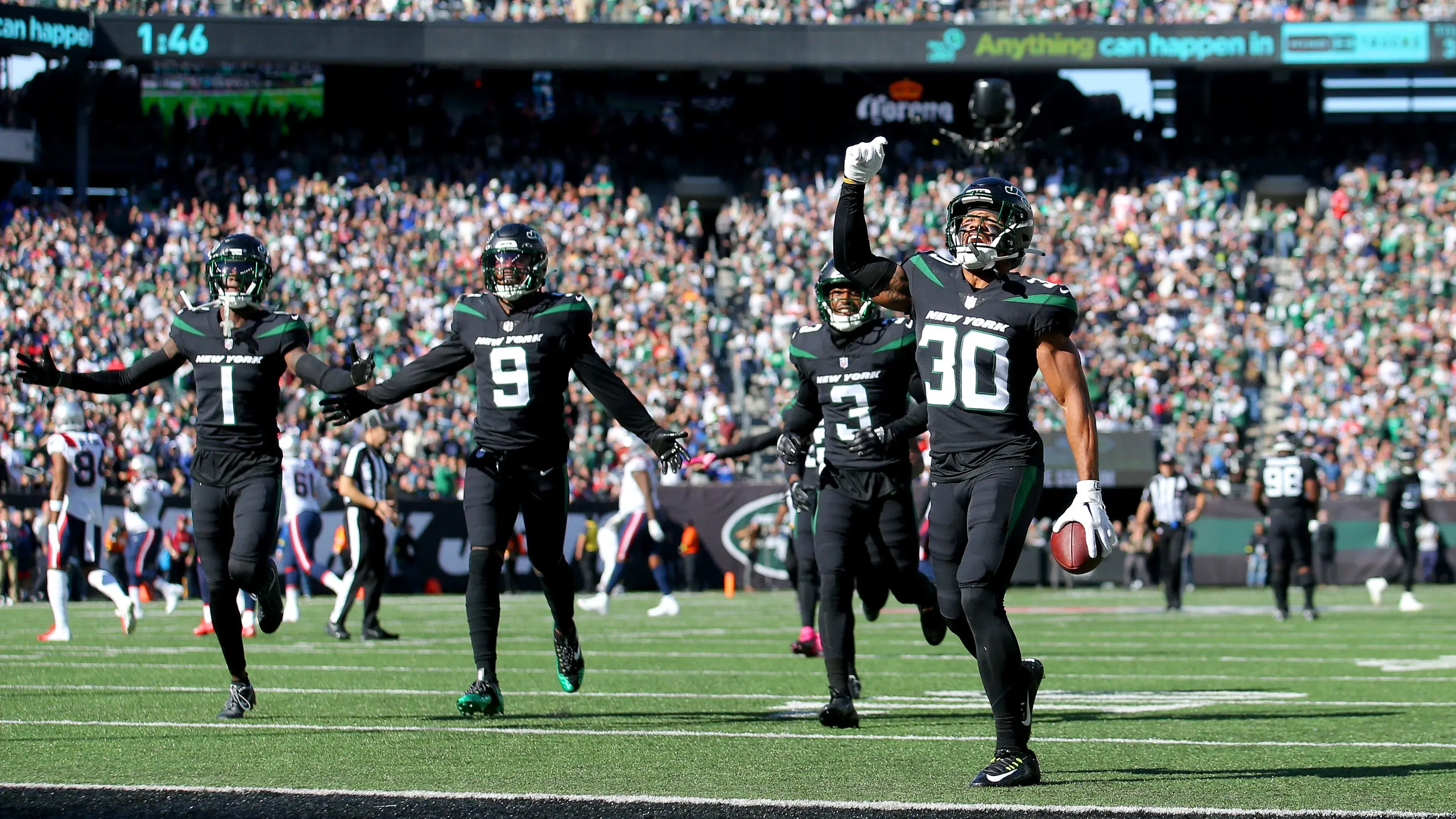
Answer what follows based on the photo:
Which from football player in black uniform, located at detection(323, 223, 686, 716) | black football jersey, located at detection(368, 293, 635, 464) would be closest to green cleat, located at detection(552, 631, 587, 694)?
football player in black uniform, located at detection(323, 223, 686, 716)

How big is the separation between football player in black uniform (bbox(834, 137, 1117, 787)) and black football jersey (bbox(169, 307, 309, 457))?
2.99 meters

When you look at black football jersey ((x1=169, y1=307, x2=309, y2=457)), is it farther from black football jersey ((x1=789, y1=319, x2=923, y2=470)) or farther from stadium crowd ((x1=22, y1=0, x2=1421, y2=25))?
stadium crowd ((x1=22, y1=0, x2=1421, y2=25))

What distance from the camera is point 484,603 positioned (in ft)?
27.6

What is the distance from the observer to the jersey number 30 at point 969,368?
6312mm

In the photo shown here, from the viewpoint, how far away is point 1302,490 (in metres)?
18.0

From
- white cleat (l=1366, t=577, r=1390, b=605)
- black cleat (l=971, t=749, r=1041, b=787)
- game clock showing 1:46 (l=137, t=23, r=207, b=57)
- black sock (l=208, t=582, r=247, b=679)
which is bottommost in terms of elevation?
white cleat (l=1366, t=577, r=1390, b=605)

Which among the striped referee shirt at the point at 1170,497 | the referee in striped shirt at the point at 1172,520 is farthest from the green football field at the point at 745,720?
the striped referee shirt at the point at 1170,497

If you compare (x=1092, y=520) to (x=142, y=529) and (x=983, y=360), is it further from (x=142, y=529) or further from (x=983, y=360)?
(x=142, y=529)

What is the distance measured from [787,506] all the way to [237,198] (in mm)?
19454

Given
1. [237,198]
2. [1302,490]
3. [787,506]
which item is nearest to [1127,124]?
[237,198]

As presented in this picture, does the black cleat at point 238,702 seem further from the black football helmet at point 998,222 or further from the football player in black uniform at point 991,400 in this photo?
the black football helmet at point 998,222

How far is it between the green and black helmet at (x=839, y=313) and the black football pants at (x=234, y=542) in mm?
2672

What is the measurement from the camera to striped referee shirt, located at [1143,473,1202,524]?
1978cm

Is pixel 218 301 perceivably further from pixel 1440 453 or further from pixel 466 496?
pixel 1440 453
